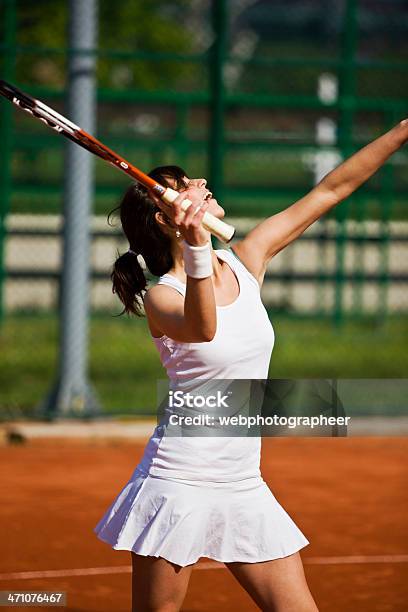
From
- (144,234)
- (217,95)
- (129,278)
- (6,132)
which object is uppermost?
(217,95)

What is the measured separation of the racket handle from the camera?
3.55 meters

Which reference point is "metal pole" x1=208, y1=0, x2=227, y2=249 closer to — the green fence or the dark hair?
the green fence

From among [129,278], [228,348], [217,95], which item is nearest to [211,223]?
[228,348]

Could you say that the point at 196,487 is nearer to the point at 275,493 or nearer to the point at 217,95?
the point at 275,493

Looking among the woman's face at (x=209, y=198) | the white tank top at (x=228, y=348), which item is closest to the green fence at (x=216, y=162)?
the woman's face at (x=209, y=198)

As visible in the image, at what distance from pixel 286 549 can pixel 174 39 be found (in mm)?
20670

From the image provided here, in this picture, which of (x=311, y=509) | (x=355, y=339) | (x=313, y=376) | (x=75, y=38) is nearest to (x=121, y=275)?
(x=311, y=509)

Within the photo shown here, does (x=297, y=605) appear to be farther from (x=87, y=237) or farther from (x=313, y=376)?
(x=313, y=376)

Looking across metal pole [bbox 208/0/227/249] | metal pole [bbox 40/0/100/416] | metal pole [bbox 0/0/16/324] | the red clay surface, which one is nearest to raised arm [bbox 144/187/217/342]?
the red clay surface

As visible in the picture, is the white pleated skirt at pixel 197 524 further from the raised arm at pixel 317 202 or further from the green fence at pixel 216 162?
the green fence at pixel 216 162

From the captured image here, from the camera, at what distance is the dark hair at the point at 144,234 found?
4.03 m

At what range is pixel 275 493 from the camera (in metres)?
8.04

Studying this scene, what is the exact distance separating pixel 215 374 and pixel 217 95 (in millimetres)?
6692

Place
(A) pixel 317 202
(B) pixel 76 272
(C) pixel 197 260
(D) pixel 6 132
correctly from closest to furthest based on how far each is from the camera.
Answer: (C) pixel 197 260 → (A) pixel 317 202 → (B) pixel 76 272 → (D) pixel 6 132
